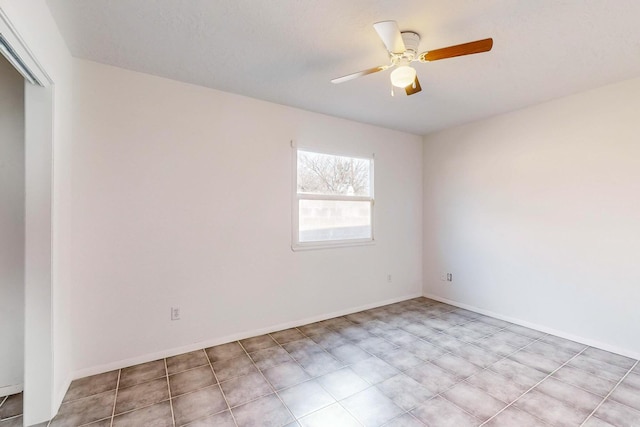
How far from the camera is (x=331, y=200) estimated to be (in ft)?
12.2

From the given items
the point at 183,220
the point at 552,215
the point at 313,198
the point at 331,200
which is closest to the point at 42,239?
the point at 183,220

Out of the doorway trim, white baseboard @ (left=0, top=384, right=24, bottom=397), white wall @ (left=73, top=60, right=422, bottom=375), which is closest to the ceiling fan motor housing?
white wall @ (left=73, top=60, right=422, bottom=375)

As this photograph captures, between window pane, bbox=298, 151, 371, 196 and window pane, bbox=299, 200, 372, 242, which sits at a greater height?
window pane, bbox=298, 151, 371, 196

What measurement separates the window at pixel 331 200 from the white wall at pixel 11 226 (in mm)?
2321

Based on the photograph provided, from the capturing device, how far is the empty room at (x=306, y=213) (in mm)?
1843

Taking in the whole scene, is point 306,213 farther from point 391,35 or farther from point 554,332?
point 554,332

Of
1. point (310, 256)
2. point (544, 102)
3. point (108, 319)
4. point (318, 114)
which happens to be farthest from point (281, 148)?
point (544, 102)

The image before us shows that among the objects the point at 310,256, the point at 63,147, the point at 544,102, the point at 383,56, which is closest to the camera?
the point at 63,147

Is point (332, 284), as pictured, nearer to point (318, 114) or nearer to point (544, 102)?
point (318, 114)

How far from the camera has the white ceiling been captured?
1.77m

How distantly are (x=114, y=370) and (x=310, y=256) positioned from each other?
6.98 ft

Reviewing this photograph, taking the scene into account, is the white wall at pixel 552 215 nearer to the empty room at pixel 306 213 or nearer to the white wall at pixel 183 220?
the empty room at pixel 306 213

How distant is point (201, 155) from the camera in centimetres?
283

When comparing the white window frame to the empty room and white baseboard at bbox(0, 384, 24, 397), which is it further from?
white baseboard at bbox(0, 384, 24, 397)
